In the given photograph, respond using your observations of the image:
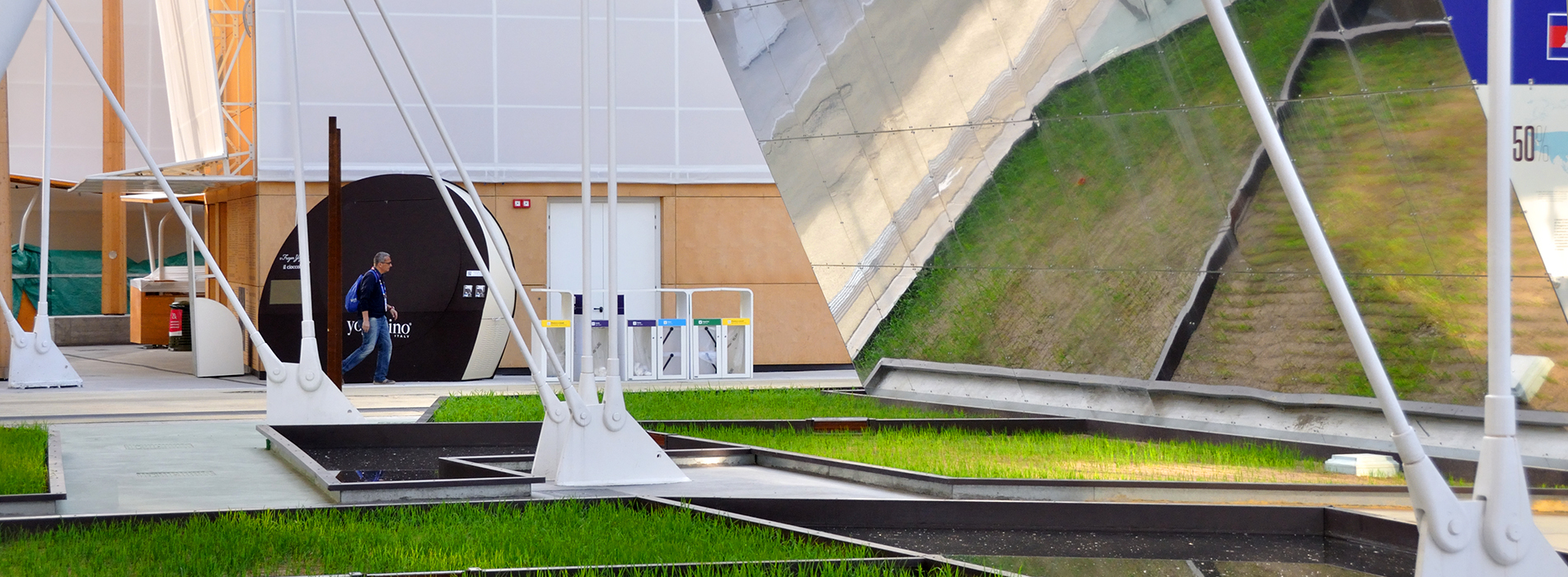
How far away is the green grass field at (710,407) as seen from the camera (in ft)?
47.2

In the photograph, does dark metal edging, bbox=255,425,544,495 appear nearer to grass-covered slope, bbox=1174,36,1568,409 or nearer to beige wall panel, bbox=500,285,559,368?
grass-covered slope, bbox=1174,36,1568,409

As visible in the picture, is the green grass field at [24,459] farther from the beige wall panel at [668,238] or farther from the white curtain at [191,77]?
the beige wall panel at [668,238]

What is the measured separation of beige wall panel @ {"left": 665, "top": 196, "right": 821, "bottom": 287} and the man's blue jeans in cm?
468

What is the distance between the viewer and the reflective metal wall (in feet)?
31.8

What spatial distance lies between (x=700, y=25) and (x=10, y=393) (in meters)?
10.7

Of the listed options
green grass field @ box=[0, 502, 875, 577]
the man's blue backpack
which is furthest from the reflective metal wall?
the man's blue backpack

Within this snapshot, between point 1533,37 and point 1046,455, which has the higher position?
point 1533,37

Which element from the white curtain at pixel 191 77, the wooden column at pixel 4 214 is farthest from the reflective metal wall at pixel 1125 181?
the wooden column at pixel 4 214

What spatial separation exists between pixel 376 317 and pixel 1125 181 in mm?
11211

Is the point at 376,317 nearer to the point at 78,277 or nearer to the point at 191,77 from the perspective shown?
the point at 191,77

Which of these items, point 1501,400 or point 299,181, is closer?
point 1501,400

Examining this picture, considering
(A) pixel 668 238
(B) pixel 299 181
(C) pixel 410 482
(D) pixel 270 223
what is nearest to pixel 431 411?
(B) pixel 299 181

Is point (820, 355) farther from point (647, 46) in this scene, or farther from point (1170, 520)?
point (1170, 520)

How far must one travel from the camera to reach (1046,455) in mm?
11266
